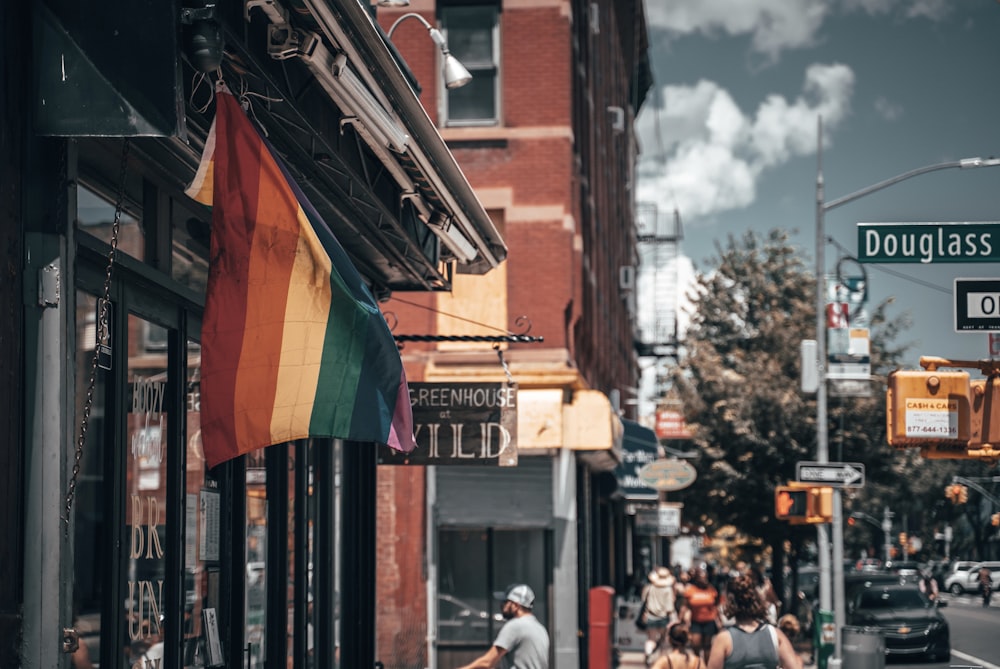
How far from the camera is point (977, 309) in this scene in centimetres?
1201

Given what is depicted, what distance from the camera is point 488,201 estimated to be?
2247cm

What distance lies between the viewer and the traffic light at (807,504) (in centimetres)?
2312

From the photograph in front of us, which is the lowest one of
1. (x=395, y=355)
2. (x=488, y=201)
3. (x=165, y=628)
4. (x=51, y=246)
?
(x=165, y=628)

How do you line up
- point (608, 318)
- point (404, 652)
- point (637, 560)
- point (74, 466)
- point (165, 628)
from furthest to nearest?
1. point (637, 560)
2. point (608, 318)
3. point (404, 652)
4. point (165, 628)
5. point (74, 466)

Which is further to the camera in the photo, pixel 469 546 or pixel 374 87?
pixel 469 546

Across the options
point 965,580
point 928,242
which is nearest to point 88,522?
point 928,242

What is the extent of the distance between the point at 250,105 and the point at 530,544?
16311 millimetres

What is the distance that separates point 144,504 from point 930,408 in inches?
355

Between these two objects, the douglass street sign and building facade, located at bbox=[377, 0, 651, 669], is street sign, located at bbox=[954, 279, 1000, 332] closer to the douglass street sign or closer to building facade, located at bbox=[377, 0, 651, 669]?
the douglass street sign

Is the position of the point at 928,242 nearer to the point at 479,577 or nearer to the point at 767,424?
the point at 479,577

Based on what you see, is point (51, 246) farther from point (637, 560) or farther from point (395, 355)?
point (637, 560)

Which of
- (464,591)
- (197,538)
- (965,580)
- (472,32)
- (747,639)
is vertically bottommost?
(965,580)

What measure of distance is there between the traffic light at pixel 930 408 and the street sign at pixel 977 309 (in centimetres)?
168

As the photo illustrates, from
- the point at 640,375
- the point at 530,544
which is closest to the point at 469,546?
the point at 530,544
